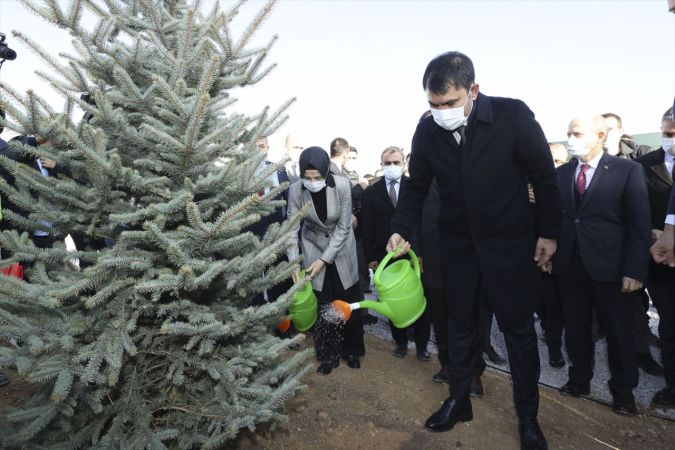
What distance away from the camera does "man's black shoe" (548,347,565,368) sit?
472 centimetres

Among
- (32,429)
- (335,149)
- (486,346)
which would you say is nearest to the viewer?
(32,429)

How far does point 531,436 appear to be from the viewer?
3.01 metres

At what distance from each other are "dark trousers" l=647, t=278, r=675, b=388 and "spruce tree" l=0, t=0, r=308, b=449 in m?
3.10

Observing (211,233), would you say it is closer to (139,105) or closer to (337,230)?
(139,105)

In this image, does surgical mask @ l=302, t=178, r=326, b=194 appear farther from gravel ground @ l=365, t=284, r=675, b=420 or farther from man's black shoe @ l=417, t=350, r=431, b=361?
gravel ground @ l=365, t=284, r=675, b=420

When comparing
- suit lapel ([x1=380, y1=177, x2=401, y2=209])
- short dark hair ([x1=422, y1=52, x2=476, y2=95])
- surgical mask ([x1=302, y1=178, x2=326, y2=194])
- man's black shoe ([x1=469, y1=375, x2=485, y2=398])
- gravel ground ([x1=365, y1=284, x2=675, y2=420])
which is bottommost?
gravel ground ([x1=365, y1=284, x2=675, y2=420])

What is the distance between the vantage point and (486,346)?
15.4 ft

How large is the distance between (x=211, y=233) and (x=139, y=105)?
941mm

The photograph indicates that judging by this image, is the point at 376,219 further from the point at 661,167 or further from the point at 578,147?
the point at 661,167

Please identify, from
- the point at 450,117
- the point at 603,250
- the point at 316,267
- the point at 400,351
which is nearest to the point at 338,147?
the point at 316,267

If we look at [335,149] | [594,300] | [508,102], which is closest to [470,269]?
[508,102]

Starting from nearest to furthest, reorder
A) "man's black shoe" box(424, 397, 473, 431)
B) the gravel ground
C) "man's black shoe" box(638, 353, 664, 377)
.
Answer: "man's black shoe" box(424, 397, 473, 431)
the gravel ground
"man's black shoe" box(638, 353, 664, 377)

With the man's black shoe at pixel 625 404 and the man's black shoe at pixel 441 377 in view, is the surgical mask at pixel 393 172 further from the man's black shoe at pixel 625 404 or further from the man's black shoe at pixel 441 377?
the man's black shoe at pixel 625 404

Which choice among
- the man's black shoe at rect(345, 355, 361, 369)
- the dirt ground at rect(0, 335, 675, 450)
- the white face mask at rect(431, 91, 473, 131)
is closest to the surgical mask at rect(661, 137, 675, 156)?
the dirt ground at rect(0, 335, 675, 450)
